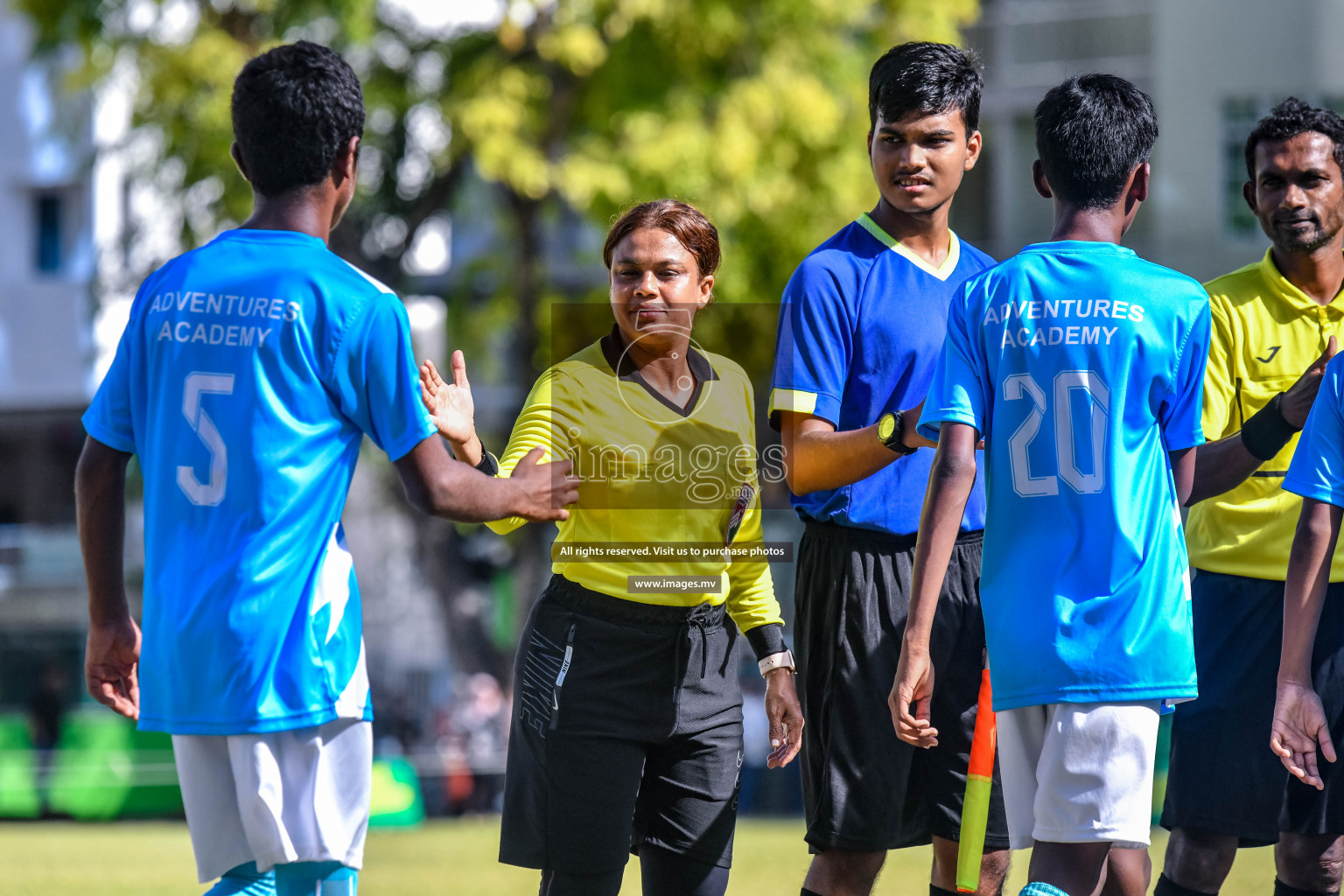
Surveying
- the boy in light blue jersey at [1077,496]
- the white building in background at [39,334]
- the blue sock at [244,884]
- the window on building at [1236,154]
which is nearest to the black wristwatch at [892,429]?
the boy in light blue jersey at [1077,496]

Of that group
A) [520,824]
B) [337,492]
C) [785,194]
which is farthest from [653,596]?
[785,194]

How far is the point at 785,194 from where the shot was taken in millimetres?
14023

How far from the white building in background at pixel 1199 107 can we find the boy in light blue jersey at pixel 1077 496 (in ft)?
31.2

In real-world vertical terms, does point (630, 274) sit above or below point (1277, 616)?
above

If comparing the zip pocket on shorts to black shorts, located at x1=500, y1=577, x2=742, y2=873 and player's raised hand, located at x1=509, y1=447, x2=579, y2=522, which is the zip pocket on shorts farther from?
player's raised hand, located at x1=509, y1=447, x2=579, y2=522

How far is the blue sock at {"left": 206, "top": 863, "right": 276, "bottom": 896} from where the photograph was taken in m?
3.29

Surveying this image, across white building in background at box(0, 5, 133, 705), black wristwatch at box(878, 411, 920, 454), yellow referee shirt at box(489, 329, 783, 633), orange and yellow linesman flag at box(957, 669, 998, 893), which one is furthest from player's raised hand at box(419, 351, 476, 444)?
white building in background at box(0, 5, 133, 705)

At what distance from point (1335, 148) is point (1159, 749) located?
8.14m

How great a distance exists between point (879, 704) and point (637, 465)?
0.96 m

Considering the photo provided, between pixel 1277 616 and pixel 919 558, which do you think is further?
pixel 1277 616

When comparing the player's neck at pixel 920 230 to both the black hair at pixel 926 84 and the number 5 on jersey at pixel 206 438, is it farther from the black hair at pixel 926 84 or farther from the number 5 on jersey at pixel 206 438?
the number 5 on jersey at pixel 206 438

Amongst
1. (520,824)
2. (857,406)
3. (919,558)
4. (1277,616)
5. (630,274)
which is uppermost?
(630,274)

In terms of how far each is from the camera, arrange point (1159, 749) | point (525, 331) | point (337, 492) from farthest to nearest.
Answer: point (525, 331) < point (1159, 749) < point (337, 492)

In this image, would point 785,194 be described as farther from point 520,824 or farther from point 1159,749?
point 520,824
